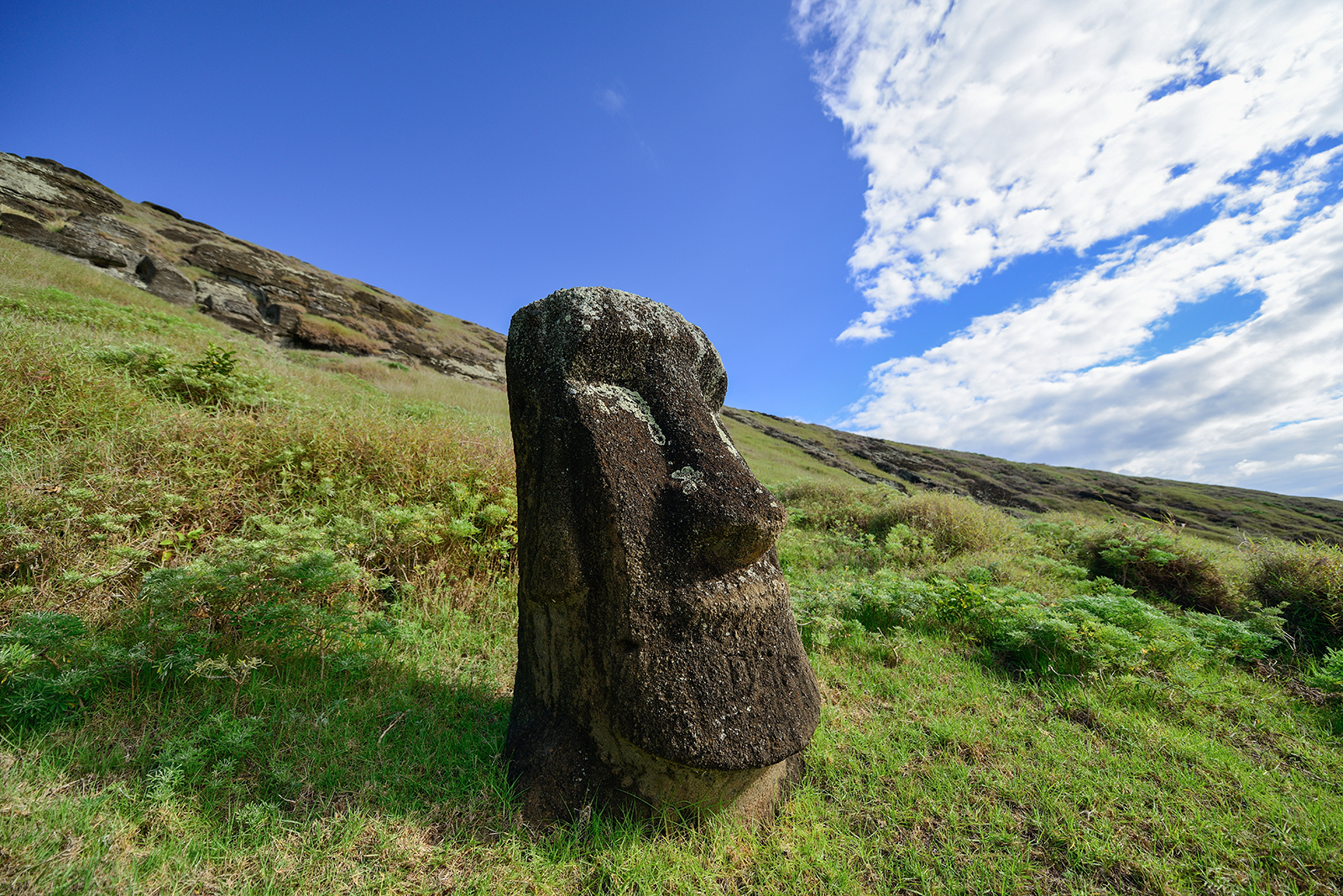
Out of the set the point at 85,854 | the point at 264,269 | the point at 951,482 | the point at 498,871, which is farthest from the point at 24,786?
the point at 951,482

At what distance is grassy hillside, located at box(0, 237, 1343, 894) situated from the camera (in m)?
1.99

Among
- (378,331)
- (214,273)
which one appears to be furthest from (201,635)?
(214,273)

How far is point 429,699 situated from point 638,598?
1.71m

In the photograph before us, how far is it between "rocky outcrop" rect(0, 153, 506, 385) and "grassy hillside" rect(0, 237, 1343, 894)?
18655mm

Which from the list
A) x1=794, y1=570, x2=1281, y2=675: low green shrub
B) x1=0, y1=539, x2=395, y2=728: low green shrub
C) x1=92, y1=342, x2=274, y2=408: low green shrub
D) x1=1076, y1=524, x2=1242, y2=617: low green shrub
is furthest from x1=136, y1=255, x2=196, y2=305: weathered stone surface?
x1=1076, y1=524, x2=1242, y2=617: low green shrub

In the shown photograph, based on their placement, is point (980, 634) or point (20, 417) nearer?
point (20, 417)

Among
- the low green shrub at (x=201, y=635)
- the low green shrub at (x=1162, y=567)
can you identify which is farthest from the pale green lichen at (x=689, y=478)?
the low green shrub at (x=1162, y=567)

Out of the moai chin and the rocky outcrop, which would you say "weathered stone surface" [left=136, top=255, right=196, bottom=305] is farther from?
the moai chin

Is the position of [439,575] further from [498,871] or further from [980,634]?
[980,634]

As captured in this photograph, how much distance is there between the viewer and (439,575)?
411 cm

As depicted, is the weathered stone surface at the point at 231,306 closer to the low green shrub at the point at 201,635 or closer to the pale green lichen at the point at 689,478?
the low green shrub at the point at 201,635

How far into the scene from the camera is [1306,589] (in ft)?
16.3

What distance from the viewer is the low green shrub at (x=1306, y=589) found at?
4.71 metres

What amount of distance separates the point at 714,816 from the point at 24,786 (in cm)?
265
